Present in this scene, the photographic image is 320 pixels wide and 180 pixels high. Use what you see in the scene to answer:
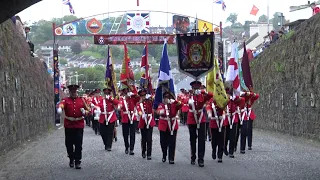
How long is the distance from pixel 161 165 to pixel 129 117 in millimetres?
4028

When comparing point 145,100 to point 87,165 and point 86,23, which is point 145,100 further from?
point 86,23

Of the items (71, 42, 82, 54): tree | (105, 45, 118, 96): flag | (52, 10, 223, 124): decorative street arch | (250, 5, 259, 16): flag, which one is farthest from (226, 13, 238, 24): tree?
(105, 45, 118, 96): flag

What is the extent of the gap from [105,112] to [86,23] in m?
22.2

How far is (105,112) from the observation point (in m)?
19.5

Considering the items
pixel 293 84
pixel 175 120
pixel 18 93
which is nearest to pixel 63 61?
pixel 293 84

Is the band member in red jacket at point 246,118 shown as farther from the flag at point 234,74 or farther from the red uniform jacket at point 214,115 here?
the red uniform jacket at point 214,115

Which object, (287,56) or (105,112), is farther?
(287,56)

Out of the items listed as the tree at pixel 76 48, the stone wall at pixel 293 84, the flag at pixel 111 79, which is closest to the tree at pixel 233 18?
the tree at pixel 76 48

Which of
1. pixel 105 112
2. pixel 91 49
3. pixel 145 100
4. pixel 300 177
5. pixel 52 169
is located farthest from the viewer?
pixel 91 49

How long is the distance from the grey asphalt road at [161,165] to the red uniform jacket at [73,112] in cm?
97

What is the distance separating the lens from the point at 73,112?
14.7 meters

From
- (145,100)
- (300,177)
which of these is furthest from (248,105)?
(300,177)

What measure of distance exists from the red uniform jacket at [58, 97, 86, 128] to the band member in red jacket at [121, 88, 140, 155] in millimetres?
3350

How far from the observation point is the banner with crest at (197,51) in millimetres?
16156
